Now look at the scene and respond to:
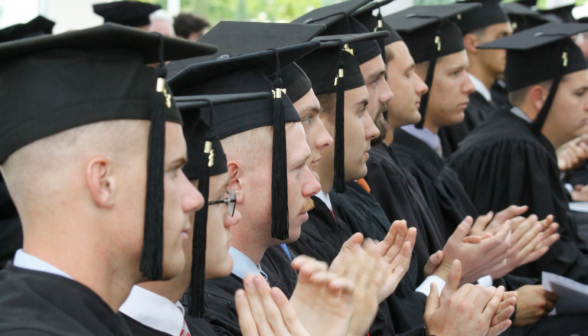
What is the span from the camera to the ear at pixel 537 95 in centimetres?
456

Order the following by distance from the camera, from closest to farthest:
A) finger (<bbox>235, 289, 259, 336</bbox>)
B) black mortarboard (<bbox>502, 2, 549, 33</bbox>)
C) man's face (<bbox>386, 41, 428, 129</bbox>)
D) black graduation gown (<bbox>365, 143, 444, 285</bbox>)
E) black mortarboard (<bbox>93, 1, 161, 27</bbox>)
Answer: finger (<bbox>235, 289, 259, 336</bbox>) → black graduation gown (<bbox>365, 143, 444, 285</bbox>) → man's face (<bbox>386, 41, 428, 129</bbox>) → black mortarboard (<bbox>93, 1, 161, 27</bbox>) → black mortarboard (<bbox>502, 2, 549, 33</bbox>)

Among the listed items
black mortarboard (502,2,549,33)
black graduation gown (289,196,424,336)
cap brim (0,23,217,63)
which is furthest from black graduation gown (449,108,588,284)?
cap brim (0,23,217,63)

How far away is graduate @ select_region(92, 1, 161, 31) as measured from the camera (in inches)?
214

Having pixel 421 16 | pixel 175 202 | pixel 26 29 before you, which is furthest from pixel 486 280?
pixel 26 29

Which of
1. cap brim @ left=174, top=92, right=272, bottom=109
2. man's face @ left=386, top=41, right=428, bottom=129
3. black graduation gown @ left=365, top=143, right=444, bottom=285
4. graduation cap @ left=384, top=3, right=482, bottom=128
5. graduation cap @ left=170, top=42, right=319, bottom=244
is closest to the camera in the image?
cap brim @ left=174, top=92, right=272, bottom=109

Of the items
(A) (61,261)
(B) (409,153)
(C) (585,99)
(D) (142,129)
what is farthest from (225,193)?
(C) (585,99)

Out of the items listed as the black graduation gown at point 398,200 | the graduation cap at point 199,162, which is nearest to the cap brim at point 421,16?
the black graduation gown at point 398,200

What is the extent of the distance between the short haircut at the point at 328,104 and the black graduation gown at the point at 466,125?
8.90ft

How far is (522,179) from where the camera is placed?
4258 millimetres

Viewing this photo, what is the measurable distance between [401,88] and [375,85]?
0.54 m

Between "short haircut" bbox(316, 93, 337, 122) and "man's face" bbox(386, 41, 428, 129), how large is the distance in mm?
998

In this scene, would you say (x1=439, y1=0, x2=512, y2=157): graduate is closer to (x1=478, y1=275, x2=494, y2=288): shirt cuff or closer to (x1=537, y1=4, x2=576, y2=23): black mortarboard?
(x1=537, y1=4, x2=576, y2=23): black mortarboard

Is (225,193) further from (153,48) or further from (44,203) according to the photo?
(44,203)

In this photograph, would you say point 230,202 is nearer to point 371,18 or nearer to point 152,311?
point 152,311
